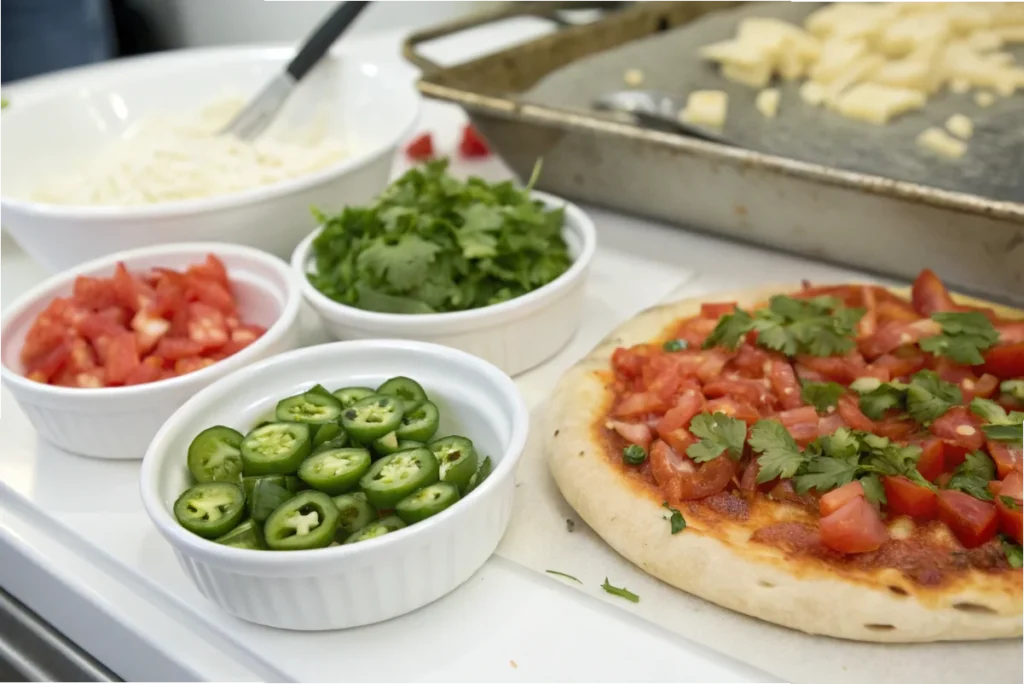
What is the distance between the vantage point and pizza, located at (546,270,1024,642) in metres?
1.27

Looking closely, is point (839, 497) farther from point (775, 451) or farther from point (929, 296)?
point (929, 296)

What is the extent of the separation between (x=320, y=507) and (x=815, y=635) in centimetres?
71

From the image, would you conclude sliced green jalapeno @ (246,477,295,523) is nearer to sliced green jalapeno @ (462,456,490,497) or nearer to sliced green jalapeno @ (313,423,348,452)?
sliced green jalapeno @ (313,423,348,452)

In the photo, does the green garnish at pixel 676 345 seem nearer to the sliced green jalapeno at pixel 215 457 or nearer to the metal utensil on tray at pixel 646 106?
the metal utensil on tray at pixel 646 106

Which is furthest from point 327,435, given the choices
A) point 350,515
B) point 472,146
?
point 472,146

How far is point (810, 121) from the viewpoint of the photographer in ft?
8.45

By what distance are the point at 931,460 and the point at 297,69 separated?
6.47 ft

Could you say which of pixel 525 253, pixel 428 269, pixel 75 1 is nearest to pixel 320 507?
pixel 428 269

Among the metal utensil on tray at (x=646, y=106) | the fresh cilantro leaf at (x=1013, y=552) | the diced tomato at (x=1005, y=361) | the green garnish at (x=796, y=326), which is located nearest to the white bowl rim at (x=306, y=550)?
the green garnish at (x=796, y=326)

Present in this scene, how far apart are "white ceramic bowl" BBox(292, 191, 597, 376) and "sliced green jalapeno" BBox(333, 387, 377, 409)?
8.2 inches

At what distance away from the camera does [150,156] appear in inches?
89.0

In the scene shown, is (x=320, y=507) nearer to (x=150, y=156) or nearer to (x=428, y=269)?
(x=428, y=269)

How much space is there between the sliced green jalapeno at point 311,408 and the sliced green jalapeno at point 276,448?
38 mm

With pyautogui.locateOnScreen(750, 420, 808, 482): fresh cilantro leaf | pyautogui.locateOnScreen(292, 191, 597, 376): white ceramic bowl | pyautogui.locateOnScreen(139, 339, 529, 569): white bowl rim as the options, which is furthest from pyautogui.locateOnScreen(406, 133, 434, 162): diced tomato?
pyautogui.locateOnScreen(750, 420, 808, 482): fresh cilantro leaf
